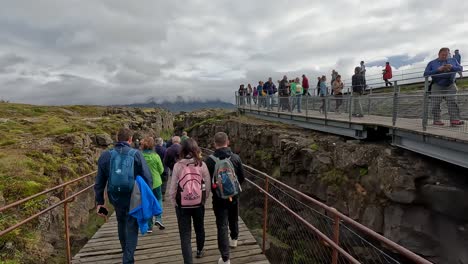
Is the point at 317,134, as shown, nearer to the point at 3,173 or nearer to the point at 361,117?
the point at 361,117

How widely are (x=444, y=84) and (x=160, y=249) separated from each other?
840cm

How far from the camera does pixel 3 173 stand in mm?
8703

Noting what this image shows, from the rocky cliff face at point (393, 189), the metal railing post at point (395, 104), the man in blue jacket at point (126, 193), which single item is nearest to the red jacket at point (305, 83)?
the rocky cliff face at point (393, 189)

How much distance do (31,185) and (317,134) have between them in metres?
11.9

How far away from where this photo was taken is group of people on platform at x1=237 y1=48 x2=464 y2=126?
7.97 metres

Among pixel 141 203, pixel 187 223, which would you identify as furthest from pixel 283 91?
pixel 141 203

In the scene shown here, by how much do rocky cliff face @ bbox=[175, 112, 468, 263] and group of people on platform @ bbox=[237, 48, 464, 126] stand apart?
5.19ft

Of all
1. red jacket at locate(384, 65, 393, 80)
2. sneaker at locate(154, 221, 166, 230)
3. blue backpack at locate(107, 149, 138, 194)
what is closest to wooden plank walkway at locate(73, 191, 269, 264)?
sneaker at locate(154, 221, 166, 230)

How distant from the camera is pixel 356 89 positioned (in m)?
14.3

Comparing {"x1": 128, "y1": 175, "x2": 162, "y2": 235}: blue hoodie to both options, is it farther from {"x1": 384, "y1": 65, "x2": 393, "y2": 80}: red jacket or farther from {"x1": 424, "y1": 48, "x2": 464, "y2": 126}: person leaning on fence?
{"x1": 384, "y1": 65, "x2": 393, "y2": 80}: red jacket

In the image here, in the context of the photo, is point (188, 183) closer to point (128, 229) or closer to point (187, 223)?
point (187, 223)

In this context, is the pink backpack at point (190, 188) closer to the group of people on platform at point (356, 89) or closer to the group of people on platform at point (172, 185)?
the group of people on platform at point (172, 185)

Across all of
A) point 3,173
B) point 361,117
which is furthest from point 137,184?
point 361,117

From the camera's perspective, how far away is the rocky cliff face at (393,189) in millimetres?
7918
